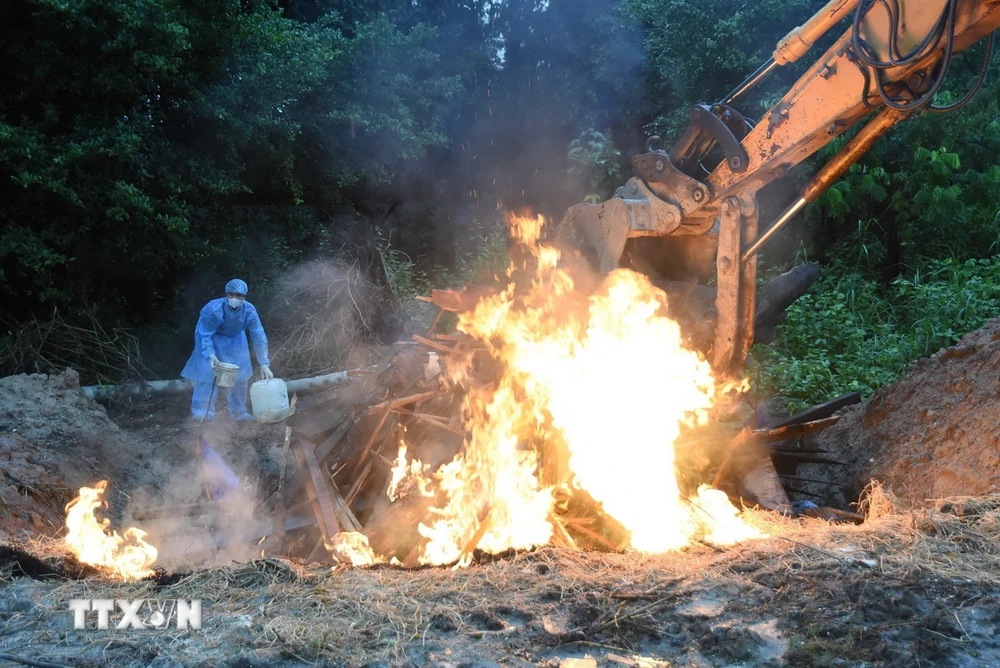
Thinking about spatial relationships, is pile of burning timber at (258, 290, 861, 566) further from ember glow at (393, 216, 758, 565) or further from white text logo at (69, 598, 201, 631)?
white text logo at (69, 598, 201, 631)

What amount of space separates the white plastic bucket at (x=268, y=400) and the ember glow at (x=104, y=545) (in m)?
1.84

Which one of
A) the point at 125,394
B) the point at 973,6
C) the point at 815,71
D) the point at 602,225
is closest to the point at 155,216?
the point at 125,394

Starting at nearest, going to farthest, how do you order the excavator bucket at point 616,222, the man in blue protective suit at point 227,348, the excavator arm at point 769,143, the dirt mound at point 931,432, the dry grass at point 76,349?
the excavator arm at point 769,143, the excavator bucket at point 616,222, the dirt mound at point 931,432, the man in blue protective suit at point 227,348, the dry grass at point 76,349

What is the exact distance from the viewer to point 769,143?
4520 mm

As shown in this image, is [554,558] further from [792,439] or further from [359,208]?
[359,208]

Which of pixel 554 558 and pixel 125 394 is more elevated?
pixel 125 394

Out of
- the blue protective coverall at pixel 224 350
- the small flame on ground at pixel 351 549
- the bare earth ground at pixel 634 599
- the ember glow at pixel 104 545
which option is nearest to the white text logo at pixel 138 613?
the bare earth ground at pixel 634 599

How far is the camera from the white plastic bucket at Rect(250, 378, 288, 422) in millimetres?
7195

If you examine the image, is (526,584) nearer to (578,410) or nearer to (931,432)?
(578,410)

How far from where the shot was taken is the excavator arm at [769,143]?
13.1 ft

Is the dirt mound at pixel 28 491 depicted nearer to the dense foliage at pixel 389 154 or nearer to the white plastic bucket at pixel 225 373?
the white plastic bucket at pixel 225 373

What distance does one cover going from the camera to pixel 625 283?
5359mm

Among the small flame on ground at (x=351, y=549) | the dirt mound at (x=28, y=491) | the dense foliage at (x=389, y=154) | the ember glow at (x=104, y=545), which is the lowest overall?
the small flame on ground at (x=351, y=549)

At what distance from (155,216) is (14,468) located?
13.4ft
